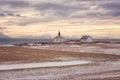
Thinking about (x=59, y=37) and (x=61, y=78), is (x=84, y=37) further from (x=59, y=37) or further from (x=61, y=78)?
(x=61, y=78)

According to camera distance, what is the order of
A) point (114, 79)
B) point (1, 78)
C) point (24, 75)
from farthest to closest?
point (24, 75)
point (1, 78)
point (114, 79)

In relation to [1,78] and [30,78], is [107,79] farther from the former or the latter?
[1,78]

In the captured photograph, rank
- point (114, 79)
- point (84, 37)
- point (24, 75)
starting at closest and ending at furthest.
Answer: point (114, 79) < point (24, 75) < point (84, 37)

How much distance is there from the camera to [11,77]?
2611 centimetres

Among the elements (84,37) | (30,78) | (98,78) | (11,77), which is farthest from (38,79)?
(84,37)

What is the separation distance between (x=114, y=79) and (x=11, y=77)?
8.37 metres

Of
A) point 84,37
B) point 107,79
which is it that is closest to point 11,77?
point 107,79

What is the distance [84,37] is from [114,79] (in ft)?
488

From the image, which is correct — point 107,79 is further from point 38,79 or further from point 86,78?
point 38,79

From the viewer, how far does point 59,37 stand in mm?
180250

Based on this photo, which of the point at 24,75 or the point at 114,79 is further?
the point at 24,75

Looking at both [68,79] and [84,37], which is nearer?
[68,79]

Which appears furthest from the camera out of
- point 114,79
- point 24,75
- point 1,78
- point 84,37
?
point 84,37

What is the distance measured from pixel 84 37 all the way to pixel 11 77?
147476 millimetres
